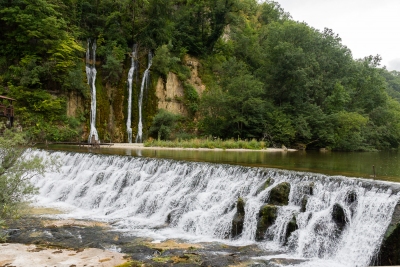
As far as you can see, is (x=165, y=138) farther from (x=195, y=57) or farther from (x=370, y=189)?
(x=370, y=189)

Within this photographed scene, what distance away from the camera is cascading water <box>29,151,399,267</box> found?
316 inches

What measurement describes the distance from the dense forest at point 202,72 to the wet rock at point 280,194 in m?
17.7

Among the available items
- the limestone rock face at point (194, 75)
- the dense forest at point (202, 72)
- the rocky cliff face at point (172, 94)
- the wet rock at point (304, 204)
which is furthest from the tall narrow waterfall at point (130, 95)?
the wet rock at point (304, 204)

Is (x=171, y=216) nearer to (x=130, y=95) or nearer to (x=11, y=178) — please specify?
(x=11, y=178)

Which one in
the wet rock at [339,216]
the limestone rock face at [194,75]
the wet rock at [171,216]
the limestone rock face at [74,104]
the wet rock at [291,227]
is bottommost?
the wet rock at [171,216]

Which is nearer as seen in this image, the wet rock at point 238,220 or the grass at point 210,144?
A: the wet rock at point 238,220

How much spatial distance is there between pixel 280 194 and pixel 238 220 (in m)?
1.52

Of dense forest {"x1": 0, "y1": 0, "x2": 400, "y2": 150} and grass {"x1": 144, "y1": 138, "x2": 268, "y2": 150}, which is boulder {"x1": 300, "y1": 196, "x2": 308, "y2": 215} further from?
dense forest {"x1": 0, "y1": 0, "x2": 400, "y2": 150}

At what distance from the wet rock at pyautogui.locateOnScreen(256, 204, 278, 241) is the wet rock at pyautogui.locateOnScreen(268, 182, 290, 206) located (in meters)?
0.46

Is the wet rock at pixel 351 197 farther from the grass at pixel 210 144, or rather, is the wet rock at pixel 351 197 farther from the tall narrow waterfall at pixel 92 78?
the tall narrow waterfall at pixel 92 78

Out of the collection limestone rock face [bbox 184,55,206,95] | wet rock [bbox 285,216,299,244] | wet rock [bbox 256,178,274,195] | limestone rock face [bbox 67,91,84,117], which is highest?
limestone rock face [bbox 184,55,206,95]

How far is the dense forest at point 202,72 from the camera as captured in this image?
26.8 m

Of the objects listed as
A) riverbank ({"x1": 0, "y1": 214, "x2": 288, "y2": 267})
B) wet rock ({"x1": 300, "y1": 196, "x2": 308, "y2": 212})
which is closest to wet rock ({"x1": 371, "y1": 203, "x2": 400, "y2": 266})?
riverbank ({"x1": 0, "y1": 214, "x2": 288, "y2": 267})

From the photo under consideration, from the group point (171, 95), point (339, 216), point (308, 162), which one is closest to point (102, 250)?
point (339, 216)
